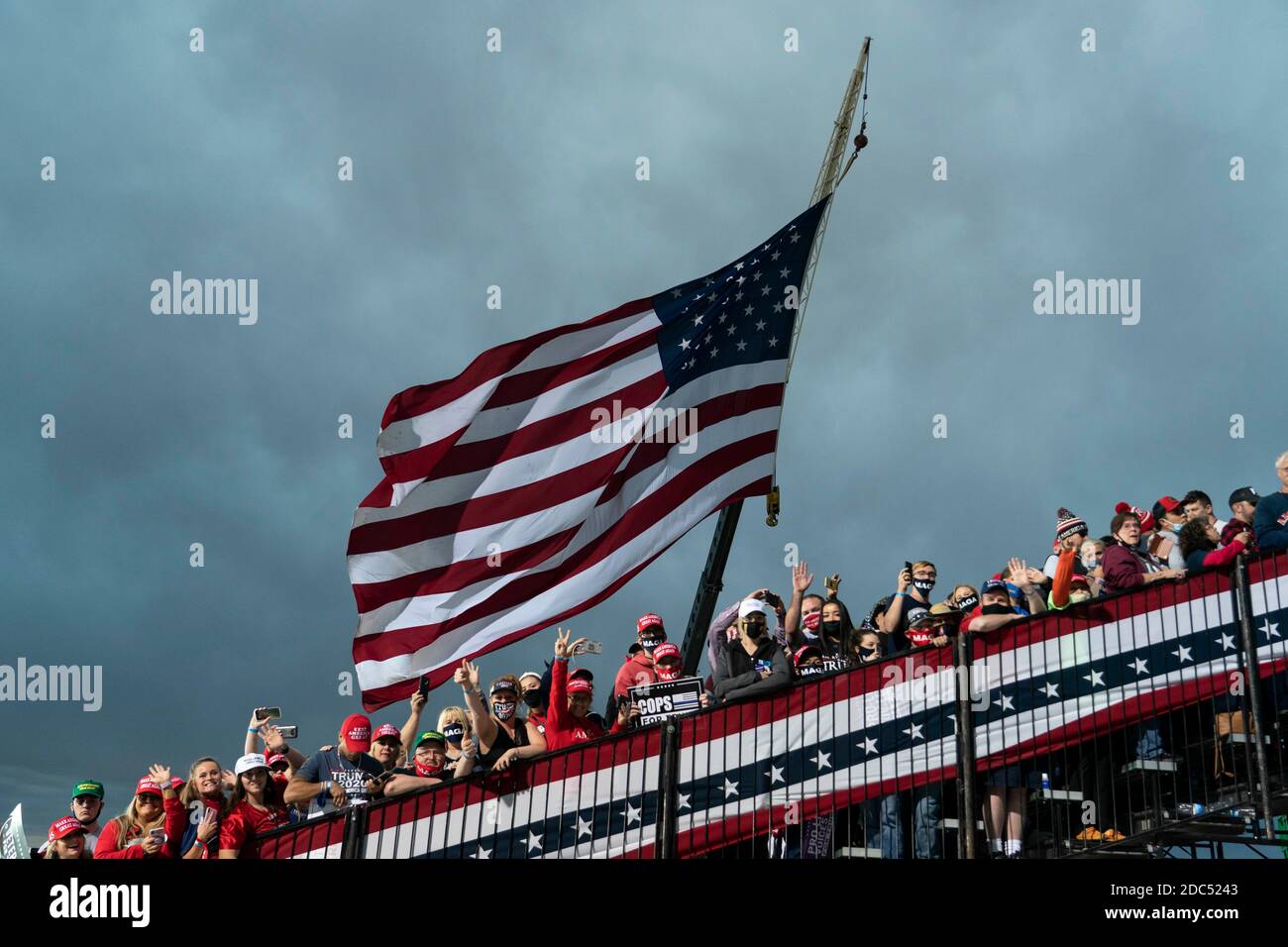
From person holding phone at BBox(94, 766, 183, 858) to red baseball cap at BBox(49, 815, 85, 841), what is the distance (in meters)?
0.39

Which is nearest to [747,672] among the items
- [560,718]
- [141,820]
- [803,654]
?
[803,654]

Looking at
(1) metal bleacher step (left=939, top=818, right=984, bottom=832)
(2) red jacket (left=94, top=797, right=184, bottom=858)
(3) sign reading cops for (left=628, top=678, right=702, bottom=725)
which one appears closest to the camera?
(1) metal bleacher step (left=939, top=818, right=984, bottom=832)

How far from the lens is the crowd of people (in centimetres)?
874

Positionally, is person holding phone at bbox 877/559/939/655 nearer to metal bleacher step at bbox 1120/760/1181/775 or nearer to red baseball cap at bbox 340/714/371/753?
metal bleacher step at bbox 1120/760/1181/775

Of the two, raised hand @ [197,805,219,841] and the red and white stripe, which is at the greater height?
the red and white stripe

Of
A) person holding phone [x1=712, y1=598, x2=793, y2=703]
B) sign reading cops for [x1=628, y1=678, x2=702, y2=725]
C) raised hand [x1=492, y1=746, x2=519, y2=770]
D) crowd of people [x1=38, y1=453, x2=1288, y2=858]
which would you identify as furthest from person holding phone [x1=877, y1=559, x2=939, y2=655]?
raised hand [x1=492, y1=746, x2=519, y2=770]

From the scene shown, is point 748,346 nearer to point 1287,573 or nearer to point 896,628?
point 896,628

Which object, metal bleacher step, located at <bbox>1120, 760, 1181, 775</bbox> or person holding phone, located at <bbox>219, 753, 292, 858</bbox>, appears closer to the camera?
person holding phone, located at <bbox>219, 753, 292, 858</bbox>

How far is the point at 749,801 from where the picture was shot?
28.7 feet

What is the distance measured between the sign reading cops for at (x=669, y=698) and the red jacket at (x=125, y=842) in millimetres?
3836

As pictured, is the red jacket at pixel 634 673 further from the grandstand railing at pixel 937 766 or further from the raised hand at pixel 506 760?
the raised hand at pixel 506 760
